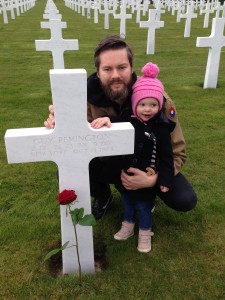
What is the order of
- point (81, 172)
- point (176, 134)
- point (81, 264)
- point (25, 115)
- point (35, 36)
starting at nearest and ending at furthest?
point (81, 172) → point (81, 264) → point (176, 134) → point (25, 115) → point (35, 36)

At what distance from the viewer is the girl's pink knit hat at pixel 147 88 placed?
6.18 ft

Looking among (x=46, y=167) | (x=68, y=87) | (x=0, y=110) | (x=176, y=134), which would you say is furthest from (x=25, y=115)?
(x=68, y=87)

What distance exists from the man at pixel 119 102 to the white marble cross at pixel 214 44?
3.85 meters

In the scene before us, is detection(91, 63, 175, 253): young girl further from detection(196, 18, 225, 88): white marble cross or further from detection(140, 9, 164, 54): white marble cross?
detection(140, 9, 164, 54): white marble cross

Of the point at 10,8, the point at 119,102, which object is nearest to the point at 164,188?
the point at 119,102

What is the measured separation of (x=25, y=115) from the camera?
15.6 ft

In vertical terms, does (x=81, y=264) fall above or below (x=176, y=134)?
below

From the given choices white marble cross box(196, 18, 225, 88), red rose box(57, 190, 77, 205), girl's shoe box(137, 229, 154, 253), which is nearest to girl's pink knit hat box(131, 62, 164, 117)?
red rose box(57, 190, 77, 205)

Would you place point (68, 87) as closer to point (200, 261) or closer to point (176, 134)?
point (176, 134)

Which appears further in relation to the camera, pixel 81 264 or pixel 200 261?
pixel 200 261

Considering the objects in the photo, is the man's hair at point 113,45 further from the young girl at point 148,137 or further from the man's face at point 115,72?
the young girl at point 148,137

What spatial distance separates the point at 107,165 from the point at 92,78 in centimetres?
58

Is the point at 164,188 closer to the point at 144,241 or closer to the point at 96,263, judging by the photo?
the point at 144,241

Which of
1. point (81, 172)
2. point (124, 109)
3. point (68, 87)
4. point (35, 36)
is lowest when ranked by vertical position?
point (35, 36)
